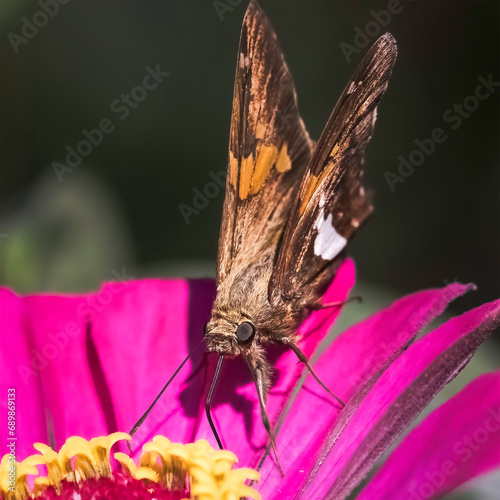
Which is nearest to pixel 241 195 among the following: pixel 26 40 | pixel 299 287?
pixel 299 287

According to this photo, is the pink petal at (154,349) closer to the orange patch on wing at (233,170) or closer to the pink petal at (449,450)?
the orange patch on wing at (233,170)

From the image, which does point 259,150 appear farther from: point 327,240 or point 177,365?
point 177,365

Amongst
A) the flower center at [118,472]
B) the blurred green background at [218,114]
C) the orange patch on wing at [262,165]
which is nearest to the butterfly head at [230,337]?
the flower center at [118,472]

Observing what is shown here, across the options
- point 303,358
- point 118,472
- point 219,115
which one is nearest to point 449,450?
point 303,358

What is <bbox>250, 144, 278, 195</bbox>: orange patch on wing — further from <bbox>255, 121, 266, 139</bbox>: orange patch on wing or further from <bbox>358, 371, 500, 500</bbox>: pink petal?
<bbox>358, 371, 500, 500</bbox>: pink petal

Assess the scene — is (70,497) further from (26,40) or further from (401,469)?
(26,40)

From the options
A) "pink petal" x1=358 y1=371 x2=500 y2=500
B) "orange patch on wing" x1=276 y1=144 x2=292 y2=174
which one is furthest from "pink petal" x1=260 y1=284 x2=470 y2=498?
"orange patch on wing" x1=276 y1=144 x2=292 y2=174
